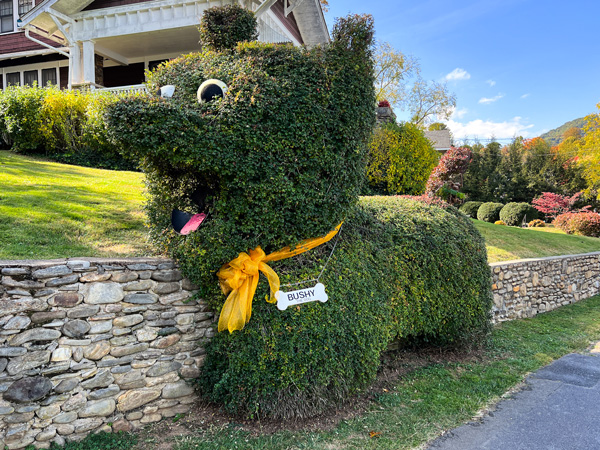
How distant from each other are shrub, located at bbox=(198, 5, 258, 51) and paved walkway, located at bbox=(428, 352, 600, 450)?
4039mm

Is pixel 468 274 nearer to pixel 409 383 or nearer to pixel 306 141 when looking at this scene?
pixel 409 383

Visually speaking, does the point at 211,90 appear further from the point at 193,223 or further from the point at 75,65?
the point at 75,65

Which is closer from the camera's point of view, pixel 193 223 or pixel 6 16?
pixel 193 223

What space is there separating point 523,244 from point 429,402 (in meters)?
8.35

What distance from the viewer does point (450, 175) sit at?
5.96 m

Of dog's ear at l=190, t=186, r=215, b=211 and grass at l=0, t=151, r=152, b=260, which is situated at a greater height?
dog's ear at l=190, t=186, r=215, b=211

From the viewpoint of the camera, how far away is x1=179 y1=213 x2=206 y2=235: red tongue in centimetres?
344

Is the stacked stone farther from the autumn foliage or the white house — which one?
the autumn foliage

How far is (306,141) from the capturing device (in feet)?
10.9

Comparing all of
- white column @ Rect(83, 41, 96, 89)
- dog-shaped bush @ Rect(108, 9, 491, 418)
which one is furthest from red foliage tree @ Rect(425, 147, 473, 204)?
white column @ Rect(83, 41, 96, 89)

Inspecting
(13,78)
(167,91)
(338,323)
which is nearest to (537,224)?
(338,323)

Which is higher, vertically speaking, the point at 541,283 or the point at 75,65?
the point at 75,65

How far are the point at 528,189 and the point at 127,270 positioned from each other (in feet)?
106

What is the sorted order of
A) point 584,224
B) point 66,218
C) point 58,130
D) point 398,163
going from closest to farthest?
point 66,218
point 58,130
point 398,163
point 584,224
